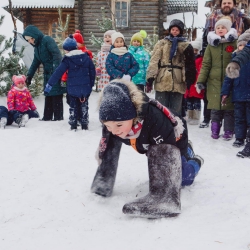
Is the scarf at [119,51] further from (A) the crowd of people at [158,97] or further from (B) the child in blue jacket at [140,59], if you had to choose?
(B) the child in blue jacket at [140,59]

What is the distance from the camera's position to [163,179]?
2648mm

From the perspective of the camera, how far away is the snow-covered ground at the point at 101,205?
2238mm

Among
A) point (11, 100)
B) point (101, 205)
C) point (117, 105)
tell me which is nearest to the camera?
point (117, 105)

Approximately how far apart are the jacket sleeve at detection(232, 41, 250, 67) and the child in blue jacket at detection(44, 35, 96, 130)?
2398 millimetres

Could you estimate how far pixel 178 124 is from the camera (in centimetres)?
280

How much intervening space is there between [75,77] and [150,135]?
3116 mm

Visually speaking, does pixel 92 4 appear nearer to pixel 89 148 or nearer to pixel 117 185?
pixel 89 148

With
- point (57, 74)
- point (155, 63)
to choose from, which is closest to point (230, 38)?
point (155, 63)

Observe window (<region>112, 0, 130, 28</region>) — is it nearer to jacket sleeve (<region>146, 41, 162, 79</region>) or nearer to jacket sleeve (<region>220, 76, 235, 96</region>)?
jacket sleeve (<region>146, 41, 162, 79</region>)

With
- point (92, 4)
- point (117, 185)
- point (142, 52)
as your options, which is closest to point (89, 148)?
point (117, 185)

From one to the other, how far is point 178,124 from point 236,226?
0.90m

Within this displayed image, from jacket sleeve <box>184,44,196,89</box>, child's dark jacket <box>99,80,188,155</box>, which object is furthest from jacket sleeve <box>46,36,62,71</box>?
child's dark jacket <box>99,80,188,155</box>

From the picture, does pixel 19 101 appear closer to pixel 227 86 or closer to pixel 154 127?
pixel 227 86

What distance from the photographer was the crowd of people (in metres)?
2.59
